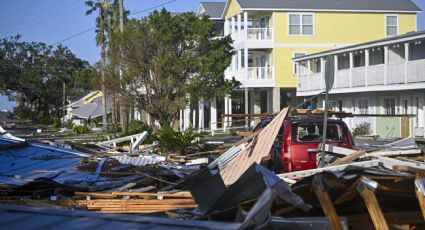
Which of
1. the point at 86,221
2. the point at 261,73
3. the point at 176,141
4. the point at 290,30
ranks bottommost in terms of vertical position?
the point at 176,141

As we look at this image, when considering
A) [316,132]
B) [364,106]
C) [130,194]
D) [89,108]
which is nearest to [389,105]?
[364,106]

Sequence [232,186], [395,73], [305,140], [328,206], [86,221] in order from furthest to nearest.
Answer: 1. [395,73]
2. [305,140]
3. [232,186]
4. [328,206]
5. [86,221]

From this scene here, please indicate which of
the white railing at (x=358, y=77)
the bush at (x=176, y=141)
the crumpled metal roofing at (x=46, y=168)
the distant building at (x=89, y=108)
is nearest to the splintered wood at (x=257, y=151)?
the crumpled metal roofing at (x=46, y=168)

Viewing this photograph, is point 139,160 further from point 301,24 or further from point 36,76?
point 36,76

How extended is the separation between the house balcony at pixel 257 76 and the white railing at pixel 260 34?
2.13 meters

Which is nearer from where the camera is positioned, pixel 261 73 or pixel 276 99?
pixel 261 73

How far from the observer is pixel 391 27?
40.6 metres

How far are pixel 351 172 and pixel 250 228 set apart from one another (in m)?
1.45

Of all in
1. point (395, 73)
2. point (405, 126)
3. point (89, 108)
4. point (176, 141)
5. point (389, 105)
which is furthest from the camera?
point (89, 108)

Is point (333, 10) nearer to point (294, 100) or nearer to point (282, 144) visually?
point (294, 100)

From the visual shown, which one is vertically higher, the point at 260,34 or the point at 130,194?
the point at 260,34

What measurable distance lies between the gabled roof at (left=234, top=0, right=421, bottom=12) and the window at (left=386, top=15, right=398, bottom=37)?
593 mm

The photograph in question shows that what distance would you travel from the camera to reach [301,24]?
39312 mm

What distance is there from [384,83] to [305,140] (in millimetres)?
18771
